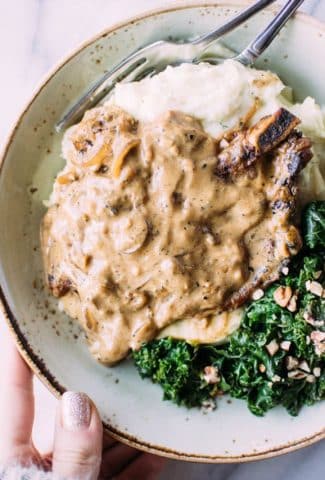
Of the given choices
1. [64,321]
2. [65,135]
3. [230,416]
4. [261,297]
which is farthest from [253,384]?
[65,135]

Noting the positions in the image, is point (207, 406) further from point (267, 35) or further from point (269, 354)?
point (267, 35)

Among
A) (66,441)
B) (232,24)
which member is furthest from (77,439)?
(232,24)

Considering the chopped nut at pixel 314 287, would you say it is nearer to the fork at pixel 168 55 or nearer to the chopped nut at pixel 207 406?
the chopped nut at pixel 207 406

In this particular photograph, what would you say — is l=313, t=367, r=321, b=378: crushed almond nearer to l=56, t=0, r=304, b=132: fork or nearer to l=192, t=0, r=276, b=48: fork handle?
l=56, t=0, r=304, b=132: fork

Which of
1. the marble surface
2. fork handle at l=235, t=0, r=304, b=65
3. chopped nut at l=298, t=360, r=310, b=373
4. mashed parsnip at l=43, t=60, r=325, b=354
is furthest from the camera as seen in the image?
the marble surface

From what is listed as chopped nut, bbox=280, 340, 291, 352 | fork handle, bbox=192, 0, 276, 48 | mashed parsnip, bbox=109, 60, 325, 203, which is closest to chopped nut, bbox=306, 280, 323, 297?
chopped nut, bbox=280, 340, 291, 352

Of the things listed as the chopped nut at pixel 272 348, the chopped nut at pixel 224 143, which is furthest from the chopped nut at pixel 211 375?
the chopped nut at pixel 224 143
